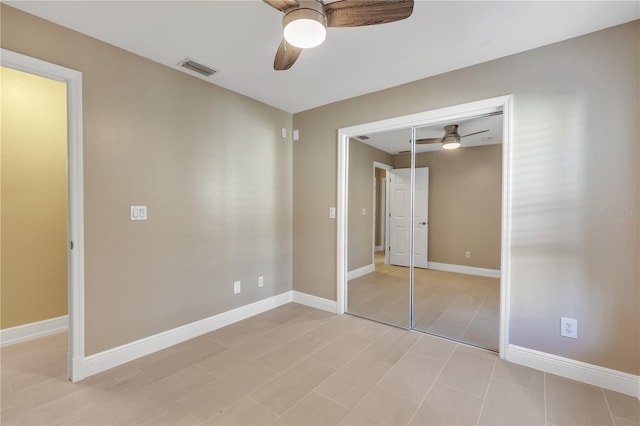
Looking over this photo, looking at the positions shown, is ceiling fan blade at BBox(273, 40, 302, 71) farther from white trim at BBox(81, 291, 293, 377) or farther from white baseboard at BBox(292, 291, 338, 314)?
white baseboard at BBox(292, 291, 338, 314)

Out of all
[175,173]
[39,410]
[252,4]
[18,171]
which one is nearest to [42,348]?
[39,410]

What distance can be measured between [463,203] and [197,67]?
Answer: 3648mm

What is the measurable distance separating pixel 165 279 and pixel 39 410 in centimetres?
108

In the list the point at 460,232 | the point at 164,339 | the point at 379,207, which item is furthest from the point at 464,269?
the point at 164,339

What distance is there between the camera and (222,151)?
3002mm

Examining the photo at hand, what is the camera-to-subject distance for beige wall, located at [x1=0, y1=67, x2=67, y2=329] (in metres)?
2.59

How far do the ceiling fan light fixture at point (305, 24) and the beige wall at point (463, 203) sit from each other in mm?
2428

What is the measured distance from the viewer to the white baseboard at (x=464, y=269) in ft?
11.9

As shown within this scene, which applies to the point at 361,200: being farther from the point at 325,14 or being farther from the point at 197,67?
the point at 325,14

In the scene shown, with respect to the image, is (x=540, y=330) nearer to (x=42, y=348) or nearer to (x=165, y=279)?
(x=165, y=279)

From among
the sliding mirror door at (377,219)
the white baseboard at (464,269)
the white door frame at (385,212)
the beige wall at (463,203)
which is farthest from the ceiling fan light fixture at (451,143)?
the white baseboard at (464,269)

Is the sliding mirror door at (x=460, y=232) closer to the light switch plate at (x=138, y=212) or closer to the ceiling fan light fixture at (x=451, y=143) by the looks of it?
the ceiling fan light fixture at (x=451, y=143)

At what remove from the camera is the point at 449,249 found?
4.31 metres

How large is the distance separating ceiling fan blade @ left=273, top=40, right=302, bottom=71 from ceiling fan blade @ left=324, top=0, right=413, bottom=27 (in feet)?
1.01
